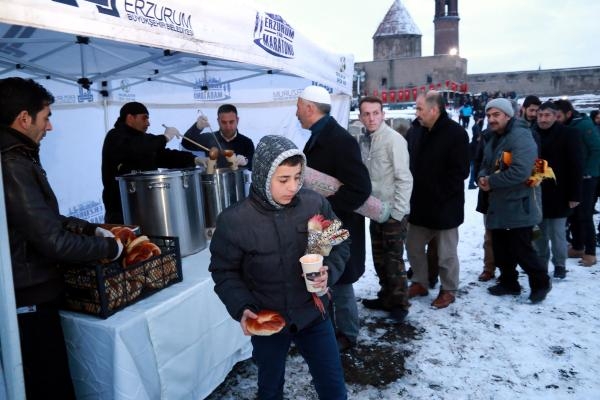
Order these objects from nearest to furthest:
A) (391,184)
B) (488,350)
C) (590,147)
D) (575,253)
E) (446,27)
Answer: (488,350) → (391,184) → (590,147) → (575,253) → (446,27)

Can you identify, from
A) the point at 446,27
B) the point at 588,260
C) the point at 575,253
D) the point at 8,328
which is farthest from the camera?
the point at 446,27

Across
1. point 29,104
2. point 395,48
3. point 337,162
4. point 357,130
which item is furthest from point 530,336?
point 395,48

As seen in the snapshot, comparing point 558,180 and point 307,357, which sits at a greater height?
point 558,180

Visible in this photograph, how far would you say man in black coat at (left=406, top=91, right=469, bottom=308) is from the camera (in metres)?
3.85

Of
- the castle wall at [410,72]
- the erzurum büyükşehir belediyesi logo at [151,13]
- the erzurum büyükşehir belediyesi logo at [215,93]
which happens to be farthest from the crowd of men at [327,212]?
the castle wall at [410,72]

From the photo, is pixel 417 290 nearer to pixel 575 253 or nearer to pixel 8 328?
pixel 575 253

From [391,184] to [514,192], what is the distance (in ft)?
4.18

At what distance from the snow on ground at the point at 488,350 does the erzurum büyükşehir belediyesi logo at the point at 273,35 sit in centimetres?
242

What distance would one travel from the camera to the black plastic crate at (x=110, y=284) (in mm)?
1894

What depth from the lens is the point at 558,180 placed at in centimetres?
454

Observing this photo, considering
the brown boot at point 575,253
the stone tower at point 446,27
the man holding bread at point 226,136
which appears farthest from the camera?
the stone tower at point 446,27

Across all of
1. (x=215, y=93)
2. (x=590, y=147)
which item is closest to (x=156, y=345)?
(x=215, y=93)

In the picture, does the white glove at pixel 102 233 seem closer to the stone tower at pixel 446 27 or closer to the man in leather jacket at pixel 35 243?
the man in leather jacket at pixel 35 243

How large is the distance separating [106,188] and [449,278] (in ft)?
10.4
